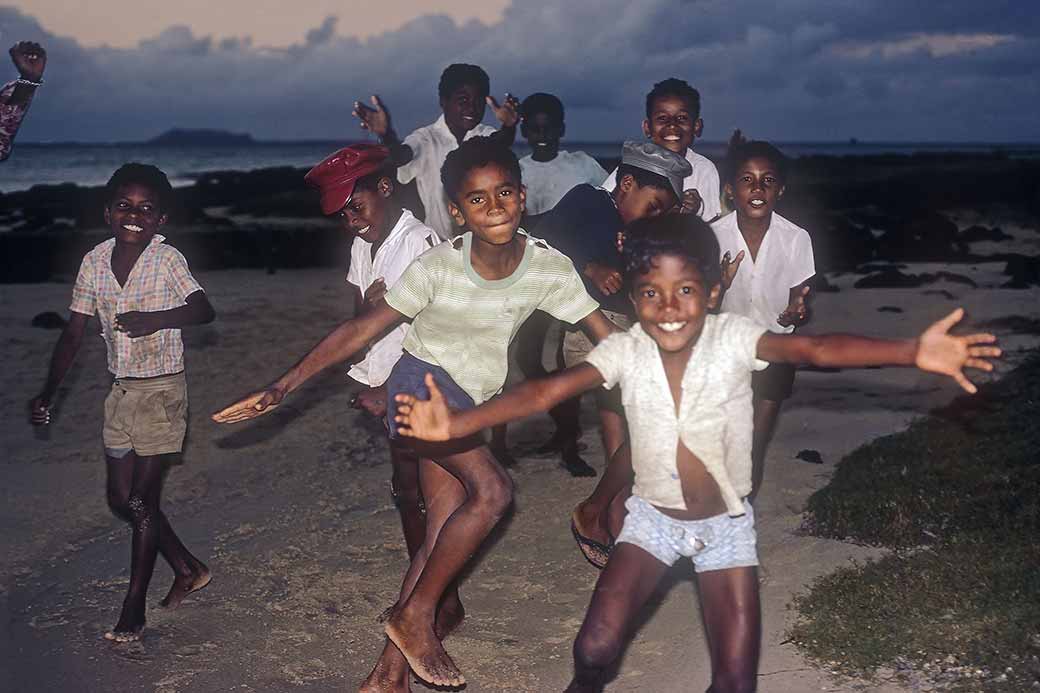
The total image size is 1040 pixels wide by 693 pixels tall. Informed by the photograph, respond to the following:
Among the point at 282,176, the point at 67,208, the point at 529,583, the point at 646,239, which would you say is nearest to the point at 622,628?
the point at 646,239

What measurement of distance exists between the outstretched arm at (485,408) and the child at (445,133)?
3.58 meters

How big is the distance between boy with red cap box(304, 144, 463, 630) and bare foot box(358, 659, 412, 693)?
22.7 inches

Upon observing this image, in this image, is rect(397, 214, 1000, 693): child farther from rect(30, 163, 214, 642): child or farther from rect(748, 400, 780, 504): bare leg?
rect(748, 400, 780, 504): bare leg

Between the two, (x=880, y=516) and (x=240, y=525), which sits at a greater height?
(x=880, y=516)

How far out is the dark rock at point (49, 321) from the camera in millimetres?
12141

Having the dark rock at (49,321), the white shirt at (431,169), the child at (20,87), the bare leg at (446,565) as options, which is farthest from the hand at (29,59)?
the dark rock at (49,321)

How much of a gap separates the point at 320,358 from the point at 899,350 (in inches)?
78.4

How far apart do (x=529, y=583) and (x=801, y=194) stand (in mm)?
37960

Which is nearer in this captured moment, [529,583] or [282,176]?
[529,583]

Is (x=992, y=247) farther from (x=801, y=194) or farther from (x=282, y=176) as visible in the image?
(x=282, y=176)

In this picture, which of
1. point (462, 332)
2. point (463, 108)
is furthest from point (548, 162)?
point (462, 332)

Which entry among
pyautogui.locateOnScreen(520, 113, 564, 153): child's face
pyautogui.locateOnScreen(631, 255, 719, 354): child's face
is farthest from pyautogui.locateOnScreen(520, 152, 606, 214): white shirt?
pyautogui.locateOnScreen(631, 255, 719, 354): child's face

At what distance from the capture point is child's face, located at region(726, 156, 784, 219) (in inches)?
204

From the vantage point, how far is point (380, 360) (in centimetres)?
503
